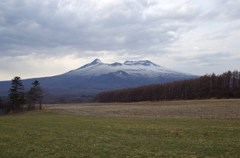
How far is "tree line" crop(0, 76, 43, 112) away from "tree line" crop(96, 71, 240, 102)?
216 ft

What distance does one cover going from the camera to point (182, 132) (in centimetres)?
2859

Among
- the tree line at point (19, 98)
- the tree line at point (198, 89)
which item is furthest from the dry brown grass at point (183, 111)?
the tree line at point (198, 89)

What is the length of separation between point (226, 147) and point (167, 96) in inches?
5820

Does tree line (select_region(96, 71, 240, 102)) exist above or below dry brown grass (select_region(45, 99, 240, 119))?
above

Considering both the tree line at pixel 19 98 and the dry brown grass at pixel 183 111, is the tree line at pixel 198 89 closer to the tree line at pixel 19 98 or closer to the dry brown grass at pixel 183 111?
the dry brown grass at pixel 183 111

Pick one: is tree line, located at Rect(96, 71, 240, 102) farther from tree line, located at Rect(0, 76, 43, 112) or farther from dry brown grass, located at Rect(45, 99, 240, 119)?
tree line, located at Rect(0, 76, 43, 112)

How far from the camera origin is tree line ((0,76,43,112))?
112m

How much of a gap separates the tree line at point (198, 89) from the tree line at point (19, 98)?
65727 mm

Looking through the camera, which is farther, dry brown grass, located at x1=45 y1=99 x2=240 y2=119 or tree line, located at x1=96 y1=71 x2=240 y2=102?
tree line, located at x1=96 y1=71 x2=240 y2=102

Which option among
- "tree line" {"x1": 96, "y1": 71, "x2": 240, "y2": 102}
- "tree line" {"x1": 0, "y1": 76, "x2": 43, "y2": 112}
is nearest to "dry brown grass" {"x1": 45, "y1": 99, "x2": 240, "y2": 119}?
"tree line" {"x1": 0, "y1": 76, "x2": 43, "y2": 112}

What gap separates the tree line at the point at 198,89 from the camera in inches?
5344

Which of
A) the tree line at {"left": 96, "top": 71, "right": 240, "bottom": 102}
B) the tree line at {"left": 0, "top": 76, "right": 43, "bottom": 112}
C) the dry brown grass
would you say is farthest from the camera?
the tree line at {"left": 96, "top": 71, "right": 240, "bottom": 102}

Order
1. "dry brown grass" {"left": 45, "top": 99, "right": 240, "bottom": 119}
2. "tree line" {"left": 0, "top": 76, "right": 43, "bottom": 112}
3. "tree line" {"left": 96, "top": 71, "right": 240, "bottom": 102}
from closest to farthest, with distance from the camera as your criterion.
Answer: "dry brown grass" {"left": 45, "top": 99, "right": 240, "bottom": 119} → "tree line" {"left": 0, "top": 76, "right": 43, "bottom": 112} → "tree line" {"left": 96, "top": 71, "right": 240, "bottom": 102}

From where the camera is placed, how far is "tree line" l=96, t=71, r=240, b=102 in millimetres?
135750
